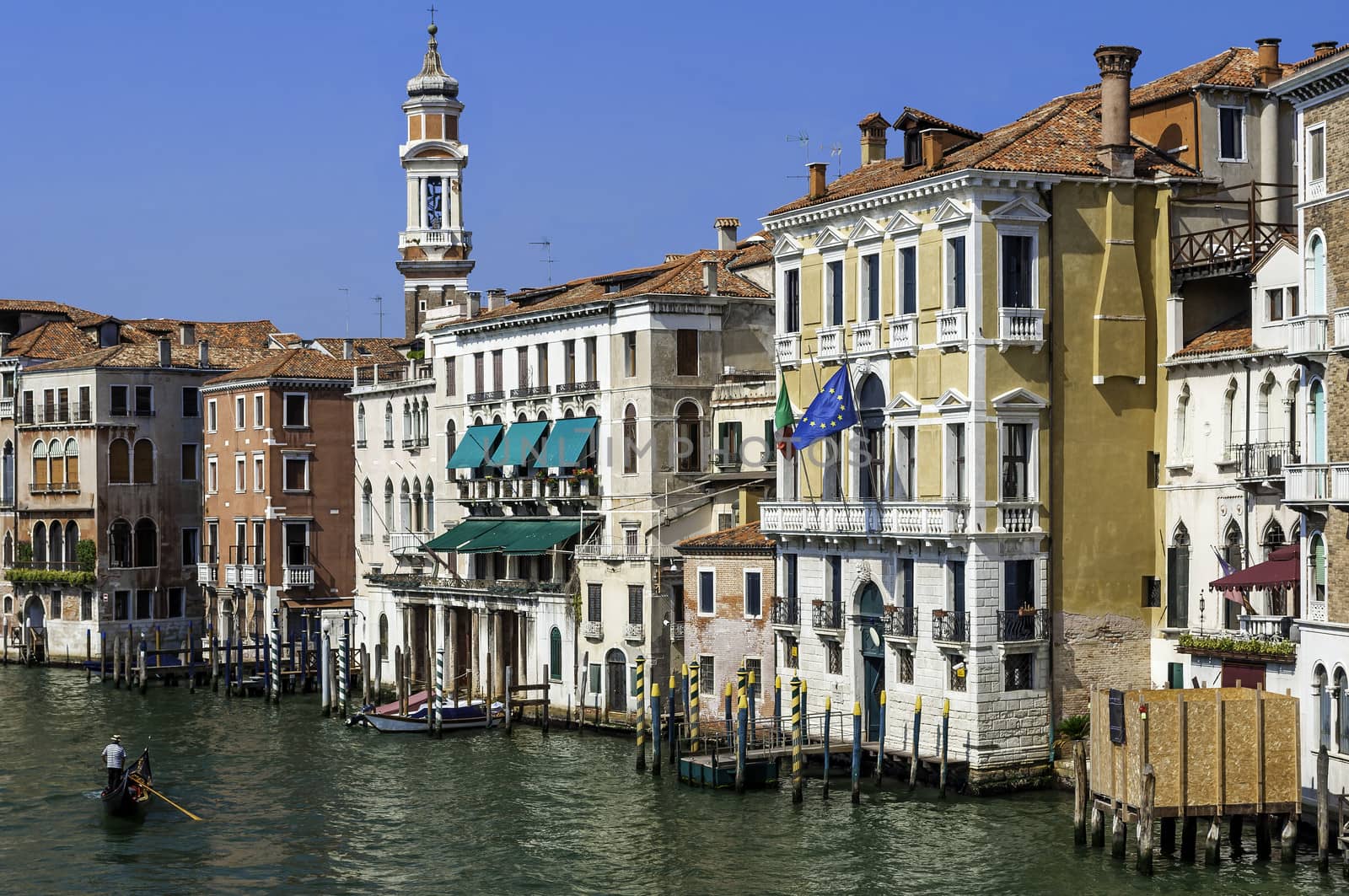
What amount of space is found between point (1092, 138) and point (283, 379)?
35.3 metres

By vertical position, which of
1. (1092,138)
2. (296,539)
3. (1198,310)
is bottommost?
(296,539)

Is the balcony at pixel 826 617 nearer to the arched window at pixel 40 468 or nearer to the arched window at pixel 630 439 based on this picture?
the arched window at pixel 630 439

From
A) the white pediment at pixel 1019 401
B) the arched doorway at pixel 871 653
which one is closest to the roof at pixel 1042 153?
the white pediment at pixel 1019 401

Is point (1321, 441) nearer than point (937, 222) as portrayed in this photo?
Yes

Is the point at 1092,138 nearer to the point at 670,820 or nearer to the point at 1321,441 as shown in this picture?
the point at 1321,441

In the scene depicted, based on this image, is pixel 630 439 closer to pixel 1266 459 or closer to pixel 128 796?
pixel 128 796

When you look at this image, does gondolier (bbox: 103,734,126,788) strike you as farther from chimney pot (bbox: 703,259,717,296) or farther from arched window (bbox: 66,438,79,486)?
arched window (bbox: 66,438,79,486)

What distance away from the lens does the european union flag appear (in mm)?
43156

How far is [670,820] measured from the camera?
131 ft

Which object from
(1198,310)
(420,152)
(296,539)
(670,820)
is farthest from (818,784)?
(420,152)

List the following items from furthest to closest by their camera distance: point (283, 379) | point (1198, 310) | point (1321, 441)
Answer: point (283, 379)
point (1198, 310)
point (1321, 441)

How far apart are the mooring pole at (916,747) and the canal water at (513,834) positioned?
402mm

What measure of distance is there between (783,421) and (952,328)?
5367 mm

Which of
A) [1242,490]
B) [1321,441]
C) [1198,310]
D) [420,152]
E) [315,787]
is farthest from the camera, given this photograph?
[420,152]
